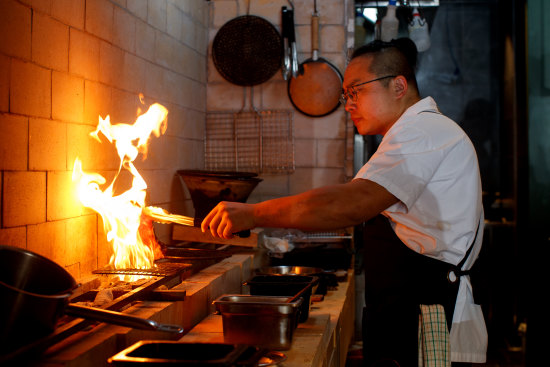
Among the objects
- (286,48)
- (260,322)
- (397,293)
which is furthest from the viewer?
(286,48)

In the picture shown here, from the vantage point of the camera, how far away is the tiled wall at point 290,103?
4355 mm

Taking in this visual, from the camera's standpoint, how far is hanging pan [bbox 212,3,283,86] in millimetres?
4285

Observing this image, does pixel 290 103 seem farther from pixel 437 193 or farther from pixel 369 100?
pixel 437 193

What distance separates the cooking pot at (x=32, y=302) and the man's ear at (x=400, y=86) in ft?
4.64

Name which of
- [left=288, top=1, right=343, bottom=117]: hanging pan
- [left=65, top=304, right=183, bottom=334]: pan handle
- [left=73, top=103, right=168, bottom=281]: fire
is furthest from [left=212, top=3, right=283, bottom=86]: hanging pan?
[left=65, top=304, right=183, bottom=334]: pan handle

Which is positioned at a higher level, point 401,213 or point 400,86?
point 400,86

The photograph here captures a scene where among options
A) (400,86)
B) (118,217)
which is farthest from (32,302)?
(400,86)

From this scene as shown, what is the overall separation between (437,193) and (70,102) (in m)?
1.51

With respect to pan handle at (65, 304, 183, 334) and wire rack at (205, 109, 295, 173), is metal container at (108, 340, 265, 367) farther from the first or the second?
wire rack at (205, 109, 295, 173)

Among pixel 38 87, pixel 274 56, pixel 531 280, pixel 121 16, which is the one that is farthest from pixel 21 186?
pixel 531 280

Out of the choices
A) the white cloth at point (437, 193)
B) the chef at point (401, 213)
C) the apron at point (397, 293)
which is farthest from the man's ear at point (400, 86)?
the apron at point (397, 293)

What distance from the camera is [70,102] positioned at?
7.82 feet

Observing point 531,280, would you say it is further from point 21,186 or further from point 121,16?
point 21,186

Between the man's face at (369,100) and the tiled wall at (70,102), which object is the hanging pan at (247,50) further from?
the man's face at (369,100)
